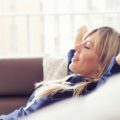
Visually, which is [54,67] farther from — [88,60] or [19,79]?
[88,60]

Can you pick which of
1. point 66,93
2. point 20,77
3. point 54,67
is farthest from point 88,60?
point 20,77

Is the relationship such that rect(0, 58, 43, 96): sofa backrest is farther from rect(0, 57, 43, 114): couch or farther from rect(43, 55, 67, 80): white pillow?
rect(43, 55, 67, 80): white pillow

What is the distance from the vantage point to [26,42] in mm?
3410

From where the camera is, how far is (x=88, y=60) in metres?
1.50

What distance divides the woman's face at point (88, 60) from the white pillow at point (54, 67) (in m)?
0.64

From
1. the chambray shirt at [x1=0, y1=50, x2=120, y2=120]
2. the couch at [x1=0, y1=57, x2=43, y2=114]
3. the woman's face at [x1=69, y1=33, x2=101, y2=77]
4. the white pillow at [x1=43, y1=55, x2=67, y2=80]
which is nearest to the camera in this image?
the chambray shirt at [x1=0, y1=50, x2=120, y2=120]

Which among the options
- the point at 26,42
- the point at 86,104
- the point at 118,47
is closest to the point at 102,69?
the point at 118,47

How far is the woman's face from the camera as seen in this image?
148 centimetres

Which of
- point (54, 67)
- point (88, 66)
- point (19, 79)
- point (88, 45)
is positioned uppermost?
point (88, 45)

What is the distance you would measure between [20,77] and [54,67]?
1.07 feet

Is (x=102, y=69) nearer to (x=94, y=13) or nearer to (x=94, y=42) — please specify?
(x=94, y=42)

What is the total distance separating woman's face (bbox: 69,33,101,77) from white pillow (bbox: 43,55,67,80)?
2.11ft

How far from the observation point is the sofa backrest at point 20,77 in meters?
2.38

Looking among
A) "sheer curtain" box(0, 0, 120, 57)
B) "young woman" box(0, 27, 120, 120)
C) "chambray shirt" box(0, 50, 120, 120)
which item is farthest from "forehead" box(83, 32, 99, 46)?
"sheer curtain" box(0, 0, 120, 57)
